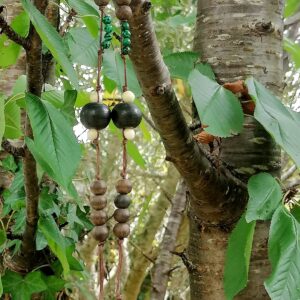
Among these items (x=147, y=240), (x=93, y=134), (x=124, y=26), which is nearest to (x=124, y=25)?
(x=124, y=26)

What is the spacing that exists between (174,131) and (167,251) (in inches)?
31.7

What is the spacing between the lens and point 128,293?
6.41 feet

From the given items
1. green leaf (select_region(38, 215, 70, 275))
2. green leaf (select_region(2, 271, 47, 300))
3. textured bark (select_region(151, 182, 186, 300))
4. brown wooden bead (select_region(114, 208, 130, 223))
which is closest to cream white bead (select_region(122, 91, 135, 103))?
brown wooden bead (select_region(114, 208, 130, 223))

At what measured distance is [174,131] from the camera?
0.50 m

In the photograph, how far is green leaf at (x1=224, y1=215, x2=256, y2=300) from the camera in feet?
1.62

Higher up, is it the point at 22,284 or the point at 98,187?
the point at 98,187

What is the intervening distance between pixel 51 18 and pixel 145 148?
6.38ft

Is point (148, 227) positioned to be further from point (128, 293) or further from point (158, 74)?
point (158, 74)

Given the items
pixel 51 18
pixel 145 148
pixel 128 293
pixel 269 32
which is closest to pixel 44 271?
pixel 51 18

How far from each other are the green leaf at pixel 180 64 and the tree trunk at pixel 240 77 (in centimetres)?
5

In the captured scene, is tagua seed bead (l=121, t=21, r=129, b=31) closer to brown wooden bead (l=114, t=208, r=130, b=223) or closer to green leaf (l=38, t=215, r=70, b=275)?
brown wooden bead (l=114, t=208, r=130, b=223)

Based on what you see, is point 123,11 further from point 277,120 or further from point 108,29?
point 277,120

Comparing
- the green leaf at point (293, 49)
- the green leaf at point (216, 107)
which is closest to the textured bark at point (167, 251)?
the green leaf at point (293, 49)

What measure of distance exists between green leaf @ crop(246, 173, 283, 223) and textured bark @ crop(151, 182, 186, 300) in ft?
2.27
